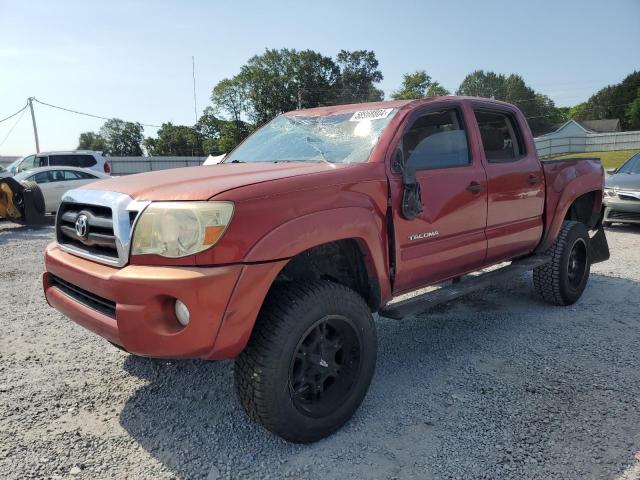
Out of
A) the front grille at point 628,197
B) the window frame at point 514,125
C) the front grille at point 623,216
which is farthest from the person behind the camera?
the front grille at point 623,216

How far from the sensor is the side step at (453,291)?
3.00 m

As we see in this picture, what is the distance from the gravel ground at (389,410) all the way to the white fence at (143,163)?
33951 millimetres

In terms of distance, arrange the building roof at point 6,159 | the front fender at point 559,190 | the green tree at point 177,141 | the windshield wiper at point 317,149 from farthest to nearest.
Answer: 1. the green tree at point 177,141
2. the building roof at point 6,159
3. the front fender at point 559,190
4. the windshield wiper at point 317,149

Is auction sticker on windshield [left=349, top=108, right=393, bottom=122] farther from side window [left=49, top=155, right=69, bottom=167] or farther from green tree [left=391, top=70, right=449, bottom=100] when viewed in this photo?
green tree [left=391, top=70, right=449, bottom=100]

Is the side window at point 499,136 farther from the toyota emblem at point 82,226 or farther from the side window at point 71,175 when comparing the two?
the side window at point 71,175

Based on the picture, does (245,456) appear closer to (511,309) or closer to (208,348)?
→ (208,348)

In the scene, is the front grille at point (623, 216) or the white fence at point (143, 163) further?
the white fence at point (143, 163)

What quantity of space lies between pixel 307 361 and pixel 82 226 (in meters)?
1.44

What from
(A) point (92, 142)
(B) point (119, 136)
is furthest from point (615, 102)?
(A) point (92, 142)

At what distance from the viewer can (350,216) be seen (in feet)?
8.61

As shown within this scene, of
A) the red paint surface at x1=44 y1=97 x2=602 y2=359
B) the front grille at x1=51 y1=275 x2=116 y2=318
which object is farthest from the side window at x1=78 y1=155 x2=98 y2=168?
the front grille at x1=51 y1=275 x2=116 y2=318

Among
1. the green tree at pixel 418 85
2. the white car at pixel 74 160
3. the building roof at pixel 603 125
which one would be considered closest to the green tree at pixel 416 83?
the green tree at pixel 418 85

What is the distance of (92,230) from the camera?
2607mm

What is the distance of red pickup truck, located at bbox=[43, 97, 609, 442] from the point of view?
2.21 m
